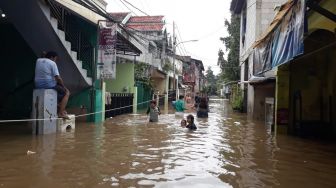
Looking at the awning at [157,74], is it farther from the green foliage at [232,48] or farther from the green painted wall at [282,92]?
the green painted wall at [282,92]

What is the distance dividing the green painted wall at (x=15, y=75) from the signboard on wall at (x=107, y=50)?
271 cm

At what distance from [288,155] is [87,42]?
10.8m

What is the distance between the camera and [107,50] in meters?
16.9

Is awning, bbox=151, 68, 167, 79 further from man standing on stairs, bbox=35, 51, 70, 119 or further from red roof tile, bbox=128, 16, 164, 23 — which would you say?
man standing on stairs, bbox=35, 51, 70, 119

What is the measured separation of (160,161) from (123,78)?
56.1ft

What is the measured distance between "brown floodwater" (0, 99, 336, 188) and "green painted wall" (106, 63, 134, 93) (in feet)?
39.3

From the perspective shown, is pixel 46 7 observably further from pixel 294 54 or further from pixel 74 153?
pixel 294 54

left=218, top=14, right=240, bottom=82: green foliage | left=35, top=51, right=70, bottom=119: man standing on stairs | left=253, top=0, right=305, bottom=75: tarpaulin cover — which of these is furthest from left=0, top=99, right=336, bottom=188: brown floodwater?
left=218, top=14, right=240, bottom=82: green foliage

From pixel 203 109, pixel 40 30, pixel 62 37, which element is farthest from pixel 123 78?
pixel 40 30

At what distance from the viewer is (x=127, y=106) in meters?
22.8

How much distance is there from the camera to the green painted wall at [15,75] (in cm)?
1574

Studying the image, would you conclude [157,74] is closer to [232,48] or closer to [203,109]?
[232,48]

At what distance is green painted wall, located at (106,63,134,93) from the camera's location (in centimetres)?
2489

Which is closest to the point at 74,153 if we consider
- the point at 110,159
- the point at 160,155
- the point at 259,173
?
the point at 110,159
